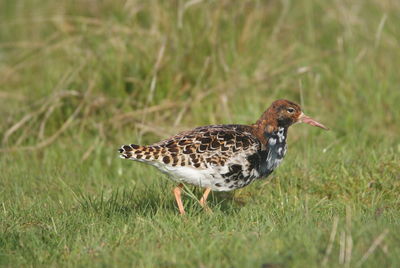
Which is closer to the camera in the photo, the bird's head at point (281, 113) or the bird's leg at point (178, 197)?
the bird's leg at point (178, 197)

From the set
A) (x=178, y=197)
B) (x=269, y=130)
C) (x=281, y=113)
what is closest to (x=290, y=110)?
(x=281, y=113)

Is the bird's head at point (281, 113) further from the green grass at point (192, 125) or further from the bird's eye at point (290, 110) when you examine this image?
the green grass at point (192, 125)

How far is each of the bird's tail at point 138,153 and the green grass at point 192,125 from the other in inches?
18.9

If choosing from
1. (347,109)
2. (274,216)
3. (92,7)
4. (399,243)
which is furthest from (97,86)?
(399,243)

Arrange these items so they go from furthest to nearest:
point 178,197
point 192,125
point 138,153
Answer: point 192,125
point 178,197
point 138,153

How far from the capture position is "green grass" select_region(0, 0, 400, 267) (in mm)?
5238

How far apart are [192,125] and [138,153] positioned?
308 centimetres

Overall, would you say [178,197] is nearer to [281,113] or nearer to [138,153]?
[138,153]

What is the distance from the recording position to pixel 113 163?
8.71 meters

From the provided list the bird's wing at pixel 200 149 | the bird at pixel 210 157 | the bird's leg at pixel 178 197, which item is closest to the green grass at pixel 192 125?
the bird's leg at pixel 178 197

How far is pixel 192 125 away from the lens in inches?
364

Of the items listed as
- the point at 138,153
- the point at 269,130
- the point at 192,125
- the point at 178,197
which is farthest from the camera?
the point at 192,125

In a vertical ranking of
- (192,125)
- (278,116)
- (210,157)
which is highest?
(278,116)

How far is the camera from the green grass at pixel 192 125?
17.2ft
